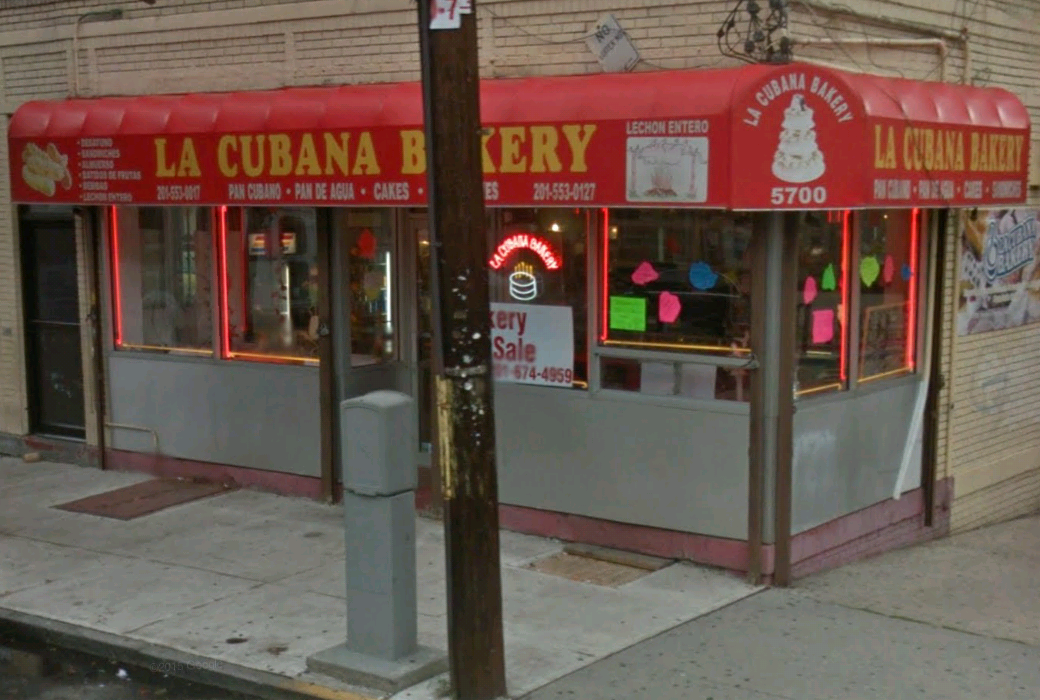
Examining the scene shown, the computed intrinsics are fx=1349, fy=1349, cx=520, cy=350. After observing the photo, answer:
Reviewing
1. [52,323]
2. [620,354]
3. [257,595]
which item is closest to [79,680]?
[257,595]

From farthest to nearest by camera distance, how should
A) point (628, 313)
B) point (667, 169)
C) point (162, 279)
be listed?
point (162, 279) < point (628, 313) < point (667, 169)

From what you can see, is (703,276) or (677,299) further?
(677,299)

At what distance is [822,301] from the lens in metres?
8.74

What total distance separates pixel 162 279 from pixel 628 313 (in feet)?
15.1

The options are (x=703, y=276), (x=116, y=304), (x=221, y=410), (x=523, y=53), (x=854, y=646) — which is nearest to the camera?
(x=854, y=646)

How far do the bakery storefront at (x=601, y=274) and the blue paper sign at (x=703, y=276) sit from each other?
2cm

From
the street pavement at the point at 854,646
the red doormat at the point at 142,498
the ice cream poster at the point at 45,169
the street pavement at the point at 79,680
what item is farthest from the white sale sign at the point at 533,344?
the ice cream poster at the point at 45,169

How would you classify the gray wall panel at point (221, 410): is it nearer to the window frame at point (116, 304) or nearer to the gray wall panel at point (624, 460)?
the window frame at point (116, 304)

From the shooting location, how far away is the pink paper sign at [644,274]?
8703mm

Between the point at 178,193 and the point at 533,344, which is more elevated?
the point at 178,193

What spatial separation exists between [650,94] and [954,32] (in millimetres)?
2902

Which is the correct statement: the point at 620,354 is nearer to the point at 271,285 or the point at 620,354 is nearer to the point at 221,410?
the point at 271,285

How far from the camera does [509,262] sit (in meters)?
9.38

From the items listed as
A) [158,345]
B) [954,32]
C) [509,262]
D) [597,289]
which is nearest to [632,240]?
[597,289]
